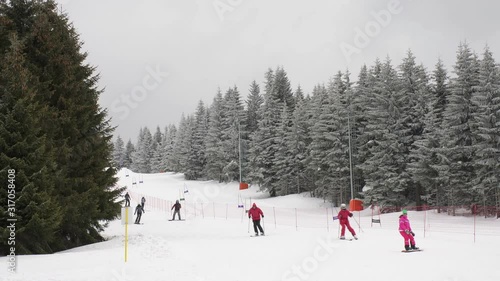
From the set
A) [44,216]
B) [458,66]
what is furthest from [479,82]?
[44,216]

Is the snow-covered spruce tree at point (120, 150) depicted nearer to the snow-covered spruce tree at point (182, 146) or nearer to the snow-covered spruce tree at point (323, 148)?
the snow-covered spruce tree at point (182, 146)

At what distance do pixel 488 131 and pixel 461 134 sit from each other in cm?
289

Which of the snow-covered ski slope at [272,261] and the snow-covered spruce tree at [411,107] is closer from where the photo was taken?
the snow-covered ski slope at [272,261]

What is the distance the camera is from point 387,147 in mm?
38938

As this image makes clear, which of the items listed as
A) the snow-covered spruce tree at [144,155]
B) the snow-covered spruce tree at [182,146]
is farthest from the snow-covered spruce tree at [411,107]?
the snow-covered spruce tree at [144,155]

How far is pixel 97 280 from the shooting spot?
1062 cm

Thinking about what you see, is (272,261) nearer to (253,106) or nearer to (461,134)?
(461,134)

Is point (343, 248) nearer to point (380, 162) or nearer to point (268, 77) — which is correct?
point (380, 162)

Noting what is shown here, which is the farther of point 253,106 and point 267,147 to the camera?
point 253,106

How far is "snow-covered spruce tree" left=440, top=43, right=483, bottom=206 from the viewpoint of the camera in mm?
32844

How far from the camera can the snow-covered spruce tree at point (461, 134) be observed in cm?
3284
